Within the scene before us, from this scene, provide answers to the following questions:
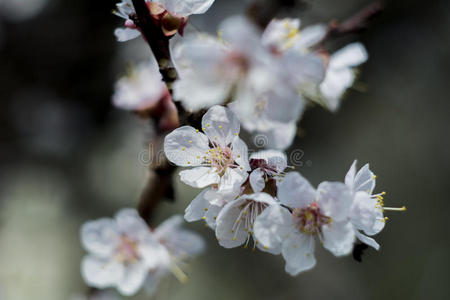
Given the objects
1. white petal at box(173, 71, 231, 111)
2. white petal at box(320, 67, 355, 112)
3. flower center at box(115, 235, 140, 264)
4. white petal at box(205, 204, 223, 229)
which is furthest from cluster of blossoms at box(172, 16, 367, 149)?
flower center at box(115, 235, 140, 264)

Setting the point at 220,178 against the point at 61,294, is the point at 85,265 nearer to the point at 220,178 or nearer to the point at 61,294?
the point at 220,178

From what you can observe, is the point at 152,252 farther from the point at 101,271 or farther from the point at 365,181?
the point at 365,181

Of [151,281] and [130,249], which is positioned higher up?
[130,249]

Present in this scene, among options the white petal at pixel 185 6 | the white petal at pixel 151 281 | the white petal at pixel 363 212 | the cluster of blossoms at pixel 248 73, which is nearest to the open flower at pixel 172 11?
the white petal at pixel 185 6

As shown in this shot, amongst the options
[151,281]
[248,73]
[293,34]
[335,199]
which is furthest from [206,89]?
[151,281]

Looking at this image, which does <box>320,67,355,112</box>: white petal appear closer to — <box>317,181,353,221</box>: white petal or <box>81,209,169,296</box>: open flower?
<box>317,181,353,221</box>: white petal

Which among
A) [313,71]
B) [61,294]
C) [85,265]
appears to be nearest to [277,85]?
[313,71]
